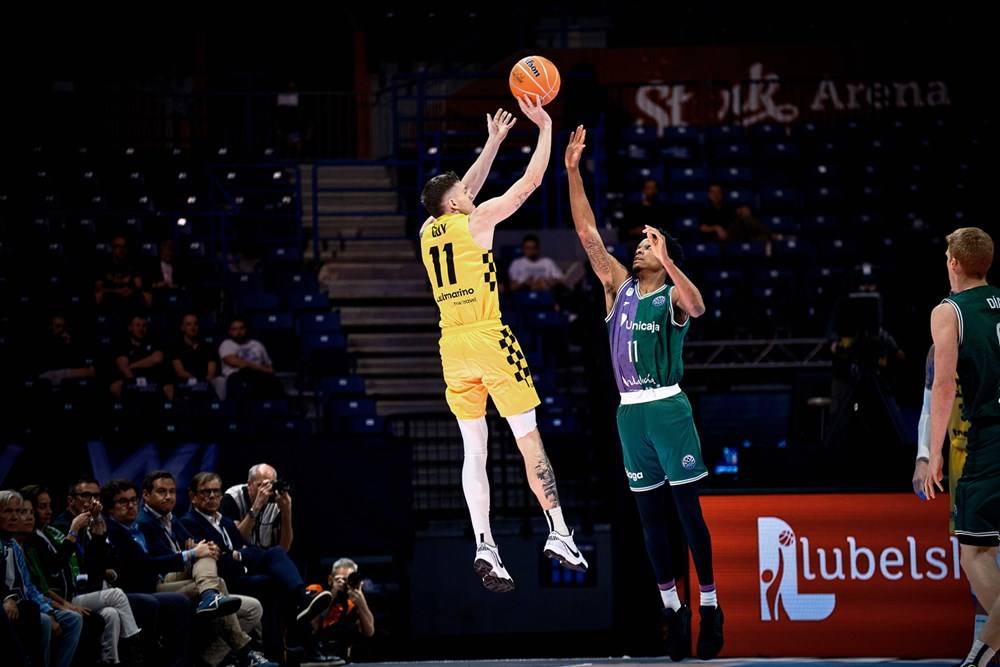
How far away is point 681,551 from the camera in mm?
11453

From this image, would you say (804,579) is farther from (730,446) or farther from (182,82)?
(182,82)

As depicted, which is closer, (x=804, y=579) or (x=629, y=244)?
(x=804, y=579)

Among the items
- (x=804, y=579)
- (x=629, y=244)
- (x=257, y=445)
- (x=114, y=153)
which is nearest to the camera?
(x=804, y=579)

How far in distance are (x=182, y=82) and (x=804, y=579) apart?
53.3ft

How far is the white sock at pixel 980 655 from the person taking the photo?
26.1 feet

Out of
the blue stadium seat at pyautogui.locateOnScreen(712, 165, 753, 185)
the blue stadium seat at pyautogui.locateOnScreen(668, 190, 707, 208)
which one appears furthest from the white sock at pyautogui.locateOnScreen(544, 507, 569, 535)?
the blue stadium seat at pyautogui.locateOnScreen(712, 165, 753, 185)

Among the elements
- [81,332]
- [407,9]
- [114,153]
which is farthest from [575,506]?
[407,9]

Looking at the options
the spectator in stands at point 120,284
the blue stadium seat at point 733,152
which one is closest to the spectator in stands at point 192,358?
the spectator in stands at point 120,284

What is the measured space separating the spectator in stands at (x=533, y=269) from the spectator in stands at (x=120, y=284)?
4.09 metres

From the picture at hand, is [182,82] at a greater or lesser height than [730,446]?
greater

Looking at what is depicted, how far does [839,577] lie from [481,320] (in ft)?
13.8

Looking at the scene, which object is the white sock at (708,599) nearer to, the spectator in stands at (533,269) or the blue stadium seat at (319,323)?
the blue stadium seat at (319,323)

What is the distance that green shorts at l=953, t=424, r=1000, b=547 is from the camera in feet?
25.6

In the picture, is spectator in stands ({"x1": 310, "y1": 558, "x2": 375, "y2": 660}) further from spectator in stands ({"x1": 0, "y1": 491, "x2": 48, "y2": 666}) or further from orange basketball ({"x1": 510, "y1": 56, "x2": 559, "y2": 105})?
orange basketball ({"x1": 510, "y1": 56, "x2": 559, "y2": 105})
